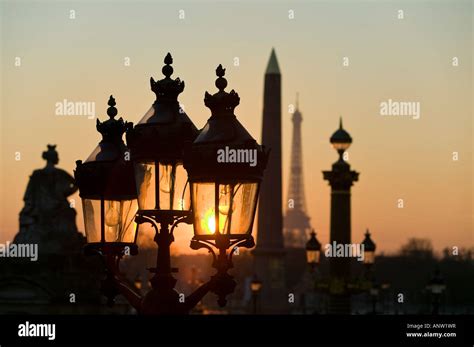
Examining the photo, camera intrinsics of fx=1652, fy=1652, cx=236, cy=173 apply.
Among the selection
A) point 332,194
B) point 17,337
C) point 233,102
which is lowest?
point 17,337

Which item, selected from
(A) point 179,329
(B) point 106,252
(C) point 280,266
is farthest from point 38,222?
(C) point 280,266

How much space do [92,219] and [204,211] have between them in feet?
7.23

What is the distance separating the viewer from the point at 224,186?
433 inches

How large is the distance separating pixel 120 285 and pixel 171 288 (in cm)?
111

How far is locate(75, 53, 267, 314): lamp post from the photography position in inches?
433

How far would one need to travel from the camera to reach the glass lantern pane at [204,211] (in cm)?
1098

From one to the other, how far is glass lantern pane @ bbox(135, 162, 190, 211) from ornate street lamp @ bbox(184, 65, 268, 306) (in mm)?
736

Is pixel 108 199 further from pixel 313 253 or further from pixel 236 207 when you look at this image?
pixel 313 253

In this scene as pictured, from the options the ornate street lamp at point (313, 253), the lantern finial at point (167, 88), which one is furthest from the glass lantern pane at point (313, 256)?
the lantern finial at point (167, 88)

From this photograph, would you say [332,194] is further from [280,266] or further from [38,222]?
[280,266]

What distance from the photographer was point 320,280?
38.6 meters

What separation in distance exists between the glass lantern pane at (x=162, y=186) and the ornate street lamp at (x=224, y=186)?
74 centimetres

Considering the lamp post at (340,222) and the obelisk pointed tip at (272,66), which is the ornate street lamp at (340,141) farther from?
the obelisk pointed tip at (272,66)

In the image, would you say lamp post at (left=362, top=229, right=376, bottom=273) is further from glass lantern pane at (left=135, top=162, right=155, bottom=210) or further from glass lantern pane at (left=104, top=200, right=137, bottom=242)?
glass lantern pane at (left=135, top=162, right=155, bottom=210)
